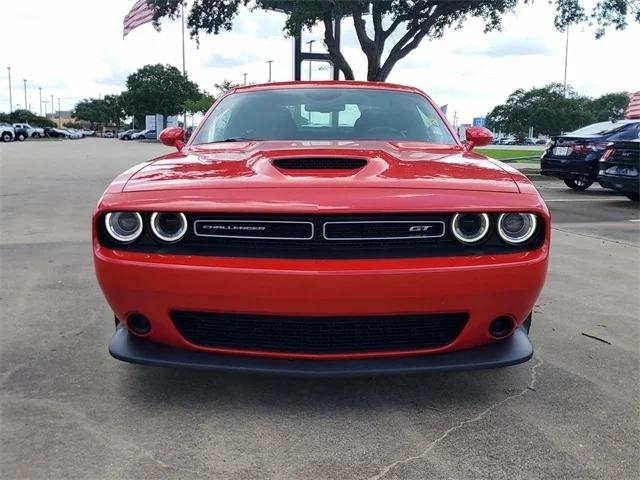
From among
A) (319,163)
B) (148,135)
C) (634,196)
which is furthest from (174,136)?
(148,135)

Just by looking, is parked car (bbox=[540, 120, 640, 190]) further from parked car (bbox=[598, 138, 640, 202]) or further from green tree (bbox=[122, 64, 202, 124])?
green tree (bbox=[122, 64, 202, 124])

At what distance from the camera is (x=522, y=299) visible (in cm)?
240

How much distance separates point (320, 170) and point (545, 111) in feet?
221

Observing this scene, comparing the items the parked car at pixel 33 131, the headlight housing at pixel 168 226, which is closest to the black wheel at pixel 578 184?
the headlight housing at pixel 168 226

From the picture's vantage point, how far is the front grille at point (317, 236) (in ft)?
7.52

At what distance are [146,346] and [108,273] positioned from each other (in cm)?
36

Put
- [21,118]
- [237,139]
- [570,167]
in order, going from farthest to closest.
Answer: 1. [21,118]
2. [570,167]
3. [237,139]

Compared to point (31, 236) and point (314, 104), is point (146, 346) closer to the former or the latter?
point (314, 104)

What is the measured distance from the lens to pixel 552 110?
6381 cm

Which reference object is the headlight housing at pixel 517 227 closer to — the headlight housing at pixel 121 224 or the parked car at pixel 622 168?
the headlight housing at pixel 121 224

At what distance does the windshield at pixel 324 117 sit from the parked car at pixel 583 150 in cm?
893

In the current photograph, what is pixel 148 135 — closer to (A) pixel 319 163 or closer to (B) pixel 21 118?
(B) pixel 21 118

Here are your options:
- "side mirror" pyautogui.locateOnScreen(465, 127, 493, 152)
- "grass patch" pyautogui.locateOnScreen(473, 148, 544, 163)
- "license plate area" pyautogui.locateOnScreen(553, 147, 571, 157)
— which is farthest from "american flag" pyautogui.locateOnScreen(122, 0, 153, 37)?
"side mirror" pyautogui.locateOnScreen(465, 127, 493, 152)

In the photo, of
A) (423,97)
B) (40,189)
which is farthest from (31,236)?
(40,189)
